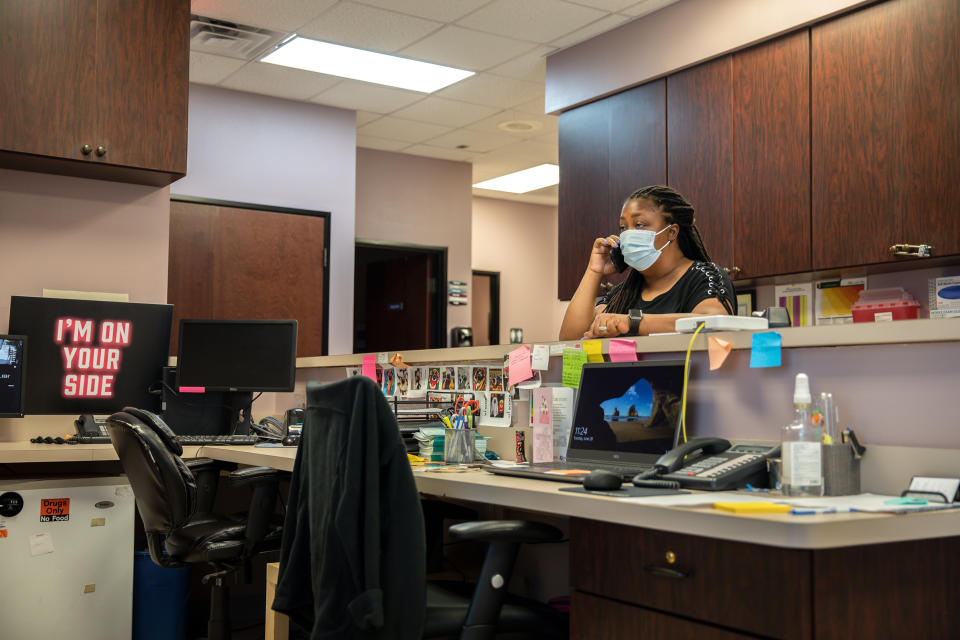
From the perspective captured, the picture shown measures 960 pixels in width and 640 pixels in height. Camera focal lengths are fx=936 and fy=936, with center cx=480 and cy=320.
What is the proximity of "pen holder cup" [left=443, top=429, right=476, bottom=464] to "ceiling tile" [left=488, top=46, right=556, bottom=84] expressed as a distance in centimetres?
307

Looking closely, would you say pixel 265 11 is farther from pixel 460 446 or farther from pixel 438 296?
pixel 438 296

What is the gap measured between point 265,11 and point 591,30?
1.62 m

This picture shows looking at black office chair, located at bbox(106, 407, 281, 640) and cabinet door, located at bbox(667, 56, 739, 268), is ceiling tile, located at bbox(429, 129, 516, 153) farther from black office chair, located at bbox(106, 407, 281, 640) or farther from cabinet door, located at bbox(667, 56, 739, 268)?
black office chair, located at bbox(106, 407, 281, 640)

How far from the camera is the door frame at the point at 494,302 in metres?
8.59

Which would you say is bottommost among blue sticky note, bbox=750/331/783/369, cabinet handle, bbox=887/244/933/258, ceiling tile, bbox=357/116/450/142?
blue sticky note, bbox=750/331/783/369

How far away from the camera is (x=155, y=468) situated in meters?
2.59

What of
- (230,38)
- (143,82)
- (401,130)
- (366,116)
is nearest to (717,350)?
(143,82)

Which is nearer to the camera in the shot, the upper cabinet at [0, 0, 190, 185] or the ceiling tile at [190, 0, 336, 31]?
the upper cabinet at [0, 0, 190, 185]

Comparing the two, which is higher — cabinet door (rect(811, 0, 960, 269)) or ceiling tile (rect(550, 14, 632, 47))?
ceiling tile (rect(550, 14, 632, 47))

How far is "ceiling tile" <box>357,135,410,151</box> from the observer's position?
6.71 m

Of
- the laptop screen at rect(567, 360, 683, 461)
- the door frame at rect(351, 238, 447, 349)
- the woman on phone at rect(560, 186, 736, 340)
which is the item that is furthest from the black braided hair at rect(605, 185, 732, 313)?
the door frame at rect(351, 238, 447, 349)

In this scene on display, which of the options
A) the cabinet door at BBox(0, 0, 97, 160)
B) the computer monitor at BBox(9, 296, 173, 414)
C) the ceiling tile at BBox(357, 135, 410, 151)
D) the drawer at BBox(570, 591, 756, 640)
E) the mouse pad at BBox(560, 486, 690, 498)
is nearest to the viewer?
the drawer at BBox(570, 591, 756, 640)

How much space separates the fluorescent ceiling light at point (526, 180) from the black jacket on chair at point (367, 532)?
19.4ft

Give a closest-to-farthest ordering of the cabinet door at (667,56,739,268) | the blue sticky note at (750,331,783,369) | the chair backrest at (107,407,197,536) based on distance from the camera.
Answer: the blue sticky note at (750,331,783,369) < the chair backrest at (107,407,197,536) < the cabinet door at (667,56,739,268)
